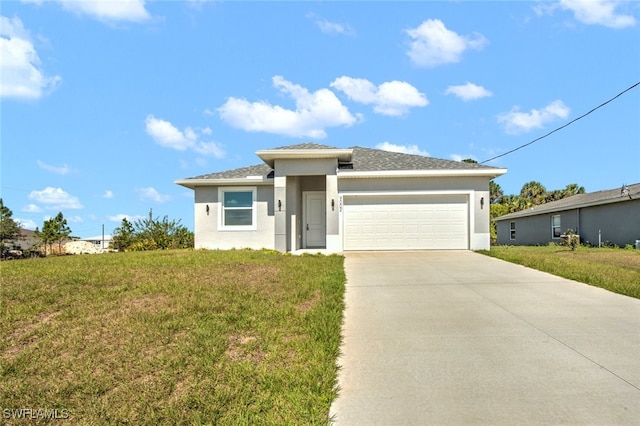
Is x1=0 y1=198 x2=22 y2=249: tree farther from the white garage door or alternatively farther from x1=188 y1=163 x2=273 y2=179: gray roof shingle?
the white garage door

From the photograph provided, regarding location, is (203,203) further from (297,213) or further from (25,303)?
(25,303)

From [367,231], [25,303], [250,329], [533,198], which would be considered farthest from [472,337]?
[533,198]

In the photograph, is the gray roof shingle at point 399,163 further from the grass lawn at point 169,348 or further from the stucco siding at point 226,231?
the grass lawn at point 169,348

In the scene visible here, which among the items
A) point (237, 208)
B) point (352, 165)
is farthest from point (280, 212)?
point (352, 165)

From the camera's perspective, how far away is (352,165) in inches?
593

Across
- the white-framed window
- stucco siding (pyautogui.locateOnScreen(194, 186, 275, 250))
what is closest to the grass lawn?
stucco siding (pyautogui.locateOnScreen(194, 186, 275, 250))

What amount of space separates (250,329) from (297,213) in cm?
1049

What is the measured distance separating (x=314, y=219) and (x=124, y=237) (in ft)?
33.0

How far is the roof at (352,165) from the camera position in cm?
1391

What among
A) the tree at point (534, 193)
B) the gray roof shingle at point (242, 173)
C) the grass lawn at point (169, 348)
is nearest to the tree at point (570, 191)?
the tree at point (534, 193)

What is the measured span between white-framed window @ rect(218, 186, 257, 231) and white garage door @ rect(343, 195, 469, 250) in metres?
3.60

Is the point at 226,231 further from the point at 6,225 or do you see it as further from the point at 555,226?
the point at 555,226

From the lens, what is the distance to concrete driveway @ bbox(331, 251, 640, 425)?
3414 mm

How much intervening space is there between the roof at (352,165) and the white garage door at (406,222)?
1.00m
